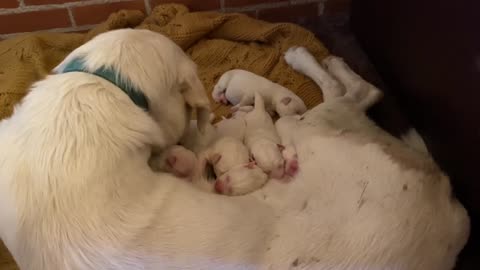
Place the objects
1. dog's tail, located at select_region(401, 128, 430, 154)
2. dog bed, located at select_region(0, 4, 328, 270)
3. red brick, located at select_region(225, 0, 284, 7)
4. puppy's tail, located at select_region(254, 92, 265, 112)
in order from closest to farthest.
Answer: dog's tail, located at select_region(401, 128, 430, 154) → puppy's tail, located at select_region(254, 92, 265, 112) → dog bed, located at select_region(0, 4, 328, 270) → red brick, located at select_region(225, 0, 284, 7)

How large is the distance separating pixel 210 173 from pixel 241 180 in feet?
0.69

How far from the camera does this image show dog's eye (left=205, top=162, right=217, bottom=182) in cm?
193

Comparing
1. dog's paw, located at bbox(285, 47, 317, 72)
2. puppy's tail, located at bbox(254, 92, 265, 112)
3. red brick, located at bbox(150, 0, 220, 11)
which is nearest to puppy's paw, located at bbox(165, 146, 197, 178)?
puppy's tail, located at bbox(254, 92, 265, 112)

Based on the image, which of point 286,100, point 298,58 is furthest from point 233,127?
point 298,58

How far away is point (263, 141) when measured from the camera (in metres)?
1.93

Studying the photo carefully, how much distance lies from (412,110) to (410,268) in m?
0.84

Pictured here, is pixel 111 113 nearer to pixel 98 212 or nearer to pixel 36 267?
pixel 98 212

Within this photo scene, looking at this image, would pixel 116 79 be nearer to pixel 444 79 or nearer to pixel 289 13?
pixel 444 79

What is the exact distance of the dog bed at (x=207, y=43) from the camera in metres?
2.46

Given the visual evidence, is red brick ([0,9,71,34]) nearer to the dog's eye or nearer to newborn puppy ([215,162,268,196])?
the dog's eye

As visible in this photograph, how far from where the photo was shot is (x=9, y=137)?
1448 millimetres

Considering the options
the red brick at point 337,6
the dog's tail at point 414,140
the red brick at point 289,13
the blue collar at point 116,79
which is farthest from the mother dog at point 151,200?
the red brick at point 337,6

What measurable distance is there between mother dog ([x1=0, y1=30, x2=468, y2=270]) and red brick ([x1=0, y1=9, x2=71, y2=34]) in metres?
1.27

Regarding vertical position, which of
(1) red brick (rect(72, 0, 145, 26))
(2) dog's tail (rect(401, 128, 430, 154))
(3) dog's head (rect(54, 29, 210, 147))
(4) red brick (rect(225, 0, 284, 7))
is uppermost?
(3) dog's head (rect(54, 29, 210, 147))
